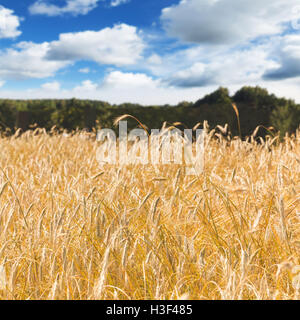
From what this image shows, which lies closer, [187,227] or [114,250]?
[114,250]

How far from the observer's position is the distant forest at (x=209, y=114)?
9.57 m

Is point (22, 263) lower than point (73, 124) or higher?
lower

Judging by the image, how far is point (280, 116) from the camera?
9414mm

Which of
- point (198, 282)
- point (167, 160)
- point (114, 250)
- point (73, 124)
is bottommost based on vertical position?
point (198, 282)

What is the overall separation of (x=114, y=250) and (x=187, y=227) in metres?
0.79

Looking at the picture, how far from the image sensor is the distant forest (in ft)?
31.4

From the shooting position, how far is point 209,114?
10008 mm

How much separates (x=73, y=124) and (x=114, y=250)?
1044cm

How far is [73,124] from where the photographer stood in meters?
11.8

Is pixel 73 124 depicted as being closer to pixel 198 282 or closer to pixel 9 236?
pixel 9 236

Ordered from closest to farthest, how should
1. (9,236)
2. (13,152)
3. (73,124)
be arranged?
(9,236)
(13,152)
(73,124)
